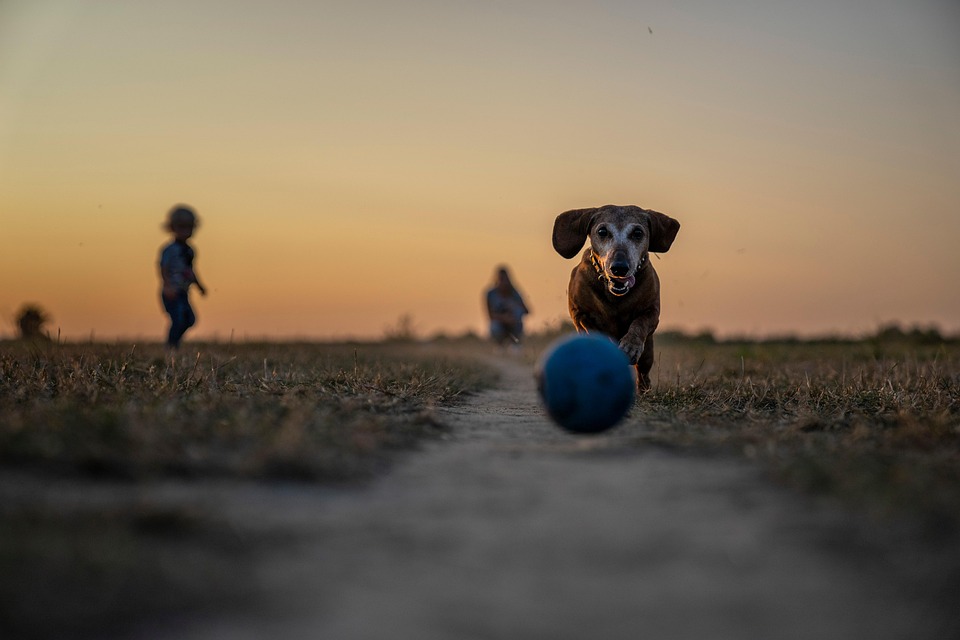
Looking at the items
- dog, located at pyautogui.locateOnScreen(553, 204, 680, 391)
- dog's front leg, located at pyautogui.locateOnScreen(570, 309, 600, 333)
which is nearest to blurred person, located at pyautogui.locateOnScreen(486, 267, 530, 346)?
dog, located at pyautogui.locateOnScreen(553, 204, 680, 391)

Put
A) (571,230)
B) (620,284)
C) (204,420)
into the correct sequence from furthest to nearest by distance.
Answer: (571,230) < (620,284) < (204,420)

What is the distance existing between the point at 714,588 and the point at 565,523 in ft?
1.86

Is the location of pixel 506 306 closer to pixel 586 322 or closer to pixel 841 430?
pixel 586 322

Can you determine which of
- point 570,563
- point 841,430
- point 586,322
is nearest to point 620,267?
point 586,322

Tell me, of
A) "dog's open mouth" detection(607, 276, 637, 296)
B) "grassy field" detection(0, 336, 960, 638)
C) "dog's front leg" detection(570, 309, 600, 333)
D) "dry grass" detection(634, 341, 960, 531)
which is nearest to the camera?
"grassy field" detection(0, 336, 960, 638)

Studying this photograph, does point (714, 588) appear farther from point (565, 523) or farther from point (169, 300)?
point (169, 300)

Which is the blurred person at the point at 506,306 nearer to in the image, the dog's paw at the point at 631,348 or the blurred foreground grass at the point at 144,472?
the dog's paw at the point at 631,348

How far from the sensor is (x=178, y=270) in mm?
10344

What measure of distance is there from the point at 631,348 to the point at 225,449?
3.95m

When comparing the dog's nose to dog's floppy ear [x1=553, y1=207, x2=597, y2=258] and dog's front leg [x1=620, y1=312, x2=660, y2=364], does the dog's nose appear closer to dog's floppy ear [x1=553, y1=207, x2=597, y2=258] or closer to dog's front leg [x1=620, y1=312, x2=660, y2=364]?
dog's front leg [x1=620, y1=312, x2=660, y2=364]

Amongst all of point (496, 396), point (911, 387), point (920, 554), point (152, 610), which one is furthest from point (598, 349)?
point (911, 387)

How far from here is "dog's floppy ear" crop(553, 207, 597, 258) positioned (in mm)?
7824

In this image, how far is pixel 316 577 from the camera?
244 cm

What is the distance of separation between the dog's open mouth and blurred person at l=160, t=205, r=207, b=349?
550 cm
